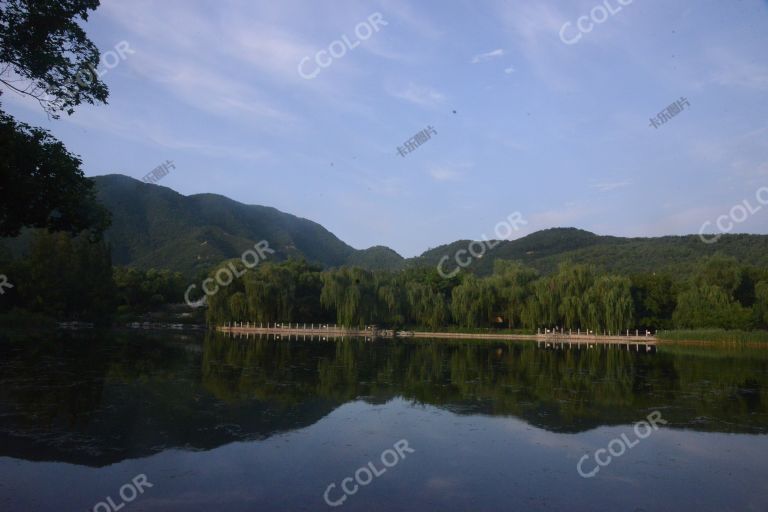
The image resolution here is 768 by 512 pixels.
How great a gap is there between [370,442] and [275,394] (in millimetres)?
4319

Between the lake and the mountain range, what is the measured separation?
185 ft

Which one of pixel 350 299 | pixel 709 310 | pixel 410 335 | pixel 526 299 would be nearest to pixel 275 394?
pixel 350 299

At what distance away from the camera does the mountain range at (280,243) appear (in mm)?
86500

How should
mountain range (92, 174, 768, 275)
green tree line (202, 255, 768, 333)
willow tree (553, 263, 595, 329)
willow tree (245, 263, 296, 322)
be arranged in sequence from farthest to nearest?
mountain range (92, 174, 768, 275) → willow tree (245, 263, 296, 322) → willow tree (553, 263, 595, 329) → green tree line (202, 255, 768, 333)

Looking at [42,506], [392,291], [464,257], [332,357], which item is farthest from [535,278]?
[464,257]

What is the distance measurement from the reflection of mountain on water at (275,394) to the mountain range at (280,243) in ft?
168

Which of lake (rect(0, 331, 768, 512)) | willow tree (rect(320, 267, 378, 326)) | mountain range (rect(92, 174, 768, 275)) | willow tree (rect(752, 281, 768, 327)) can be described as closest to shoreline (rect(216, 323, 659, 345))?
willow tree (rect(320, 267, 378, 326))

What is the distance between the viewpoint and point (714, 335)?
35406 mm

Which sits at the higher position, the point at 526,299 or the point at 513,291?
the point at 513,291

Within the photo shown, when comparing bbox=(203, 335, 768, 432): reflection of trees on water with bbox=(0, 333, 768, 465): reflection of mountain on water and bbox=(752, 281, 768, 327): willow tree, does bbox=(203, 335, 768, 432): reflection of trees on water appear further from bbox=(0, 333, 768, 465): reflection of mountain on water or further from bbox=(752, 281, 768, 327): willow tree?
bbox=(752, 281, 768, 327): willow tree

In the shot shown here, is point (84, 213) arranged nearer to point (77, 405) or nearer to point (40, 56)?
point (40, 56)

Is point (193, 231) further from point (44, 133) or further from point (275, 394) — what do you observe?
point (44, 133)

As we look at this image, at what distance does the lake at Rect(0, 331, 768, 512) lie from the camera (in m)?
Answer: 6.05

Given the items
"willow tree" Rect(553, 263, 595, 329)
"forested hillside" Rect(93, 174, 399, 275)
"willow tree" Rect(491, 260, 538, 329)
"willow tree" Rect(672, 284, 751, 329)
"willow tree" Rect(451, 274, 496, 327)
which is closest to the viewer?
"willow tree" Rect(672, 284, 751, 329)
